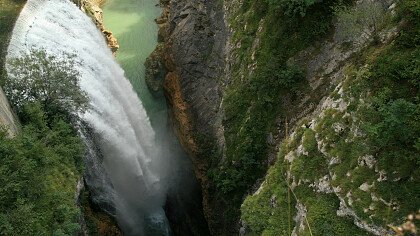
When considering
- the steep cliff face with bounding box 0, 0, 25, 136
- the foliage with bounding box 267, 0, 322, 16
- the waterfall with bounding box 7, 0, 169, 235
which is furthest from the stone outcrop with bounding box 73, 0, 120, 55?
the foliage with bounding box 267, 0, 322, 16

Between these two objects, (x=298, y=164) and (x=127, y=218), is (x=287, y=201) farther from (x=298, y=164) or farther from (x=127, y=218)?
(x=127, y=218)

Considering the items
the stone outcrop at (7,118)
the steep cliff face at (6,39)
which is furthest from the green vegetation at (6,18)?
the stone outcrop at (7,118)

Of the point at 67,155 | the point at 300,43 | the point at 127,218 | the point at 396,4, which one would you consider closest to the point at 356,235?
the point at 396,4

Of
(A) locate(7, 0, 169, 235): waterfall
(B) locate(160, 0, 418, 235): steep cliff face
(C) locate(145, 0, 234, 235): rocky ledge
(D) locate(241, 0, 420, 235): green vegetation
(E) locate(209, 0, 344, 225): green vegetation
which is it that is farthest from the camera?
(C) locate(145, 0, 234, 235): rocky ledge

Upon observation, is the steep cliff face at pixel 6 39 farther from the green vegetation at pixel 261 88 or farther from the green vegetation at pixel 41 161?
the green vegetation at pixel 261 88

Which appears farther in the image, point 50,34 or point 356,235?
point 50,34

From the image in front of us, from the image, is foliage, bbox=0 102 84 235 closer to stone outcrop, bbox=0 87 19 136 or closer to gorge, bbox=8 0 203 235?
stone outcrop, bbox=0 87 19 136

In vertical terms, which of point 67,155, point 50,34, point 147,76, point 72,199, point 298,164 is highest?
point 50,34
